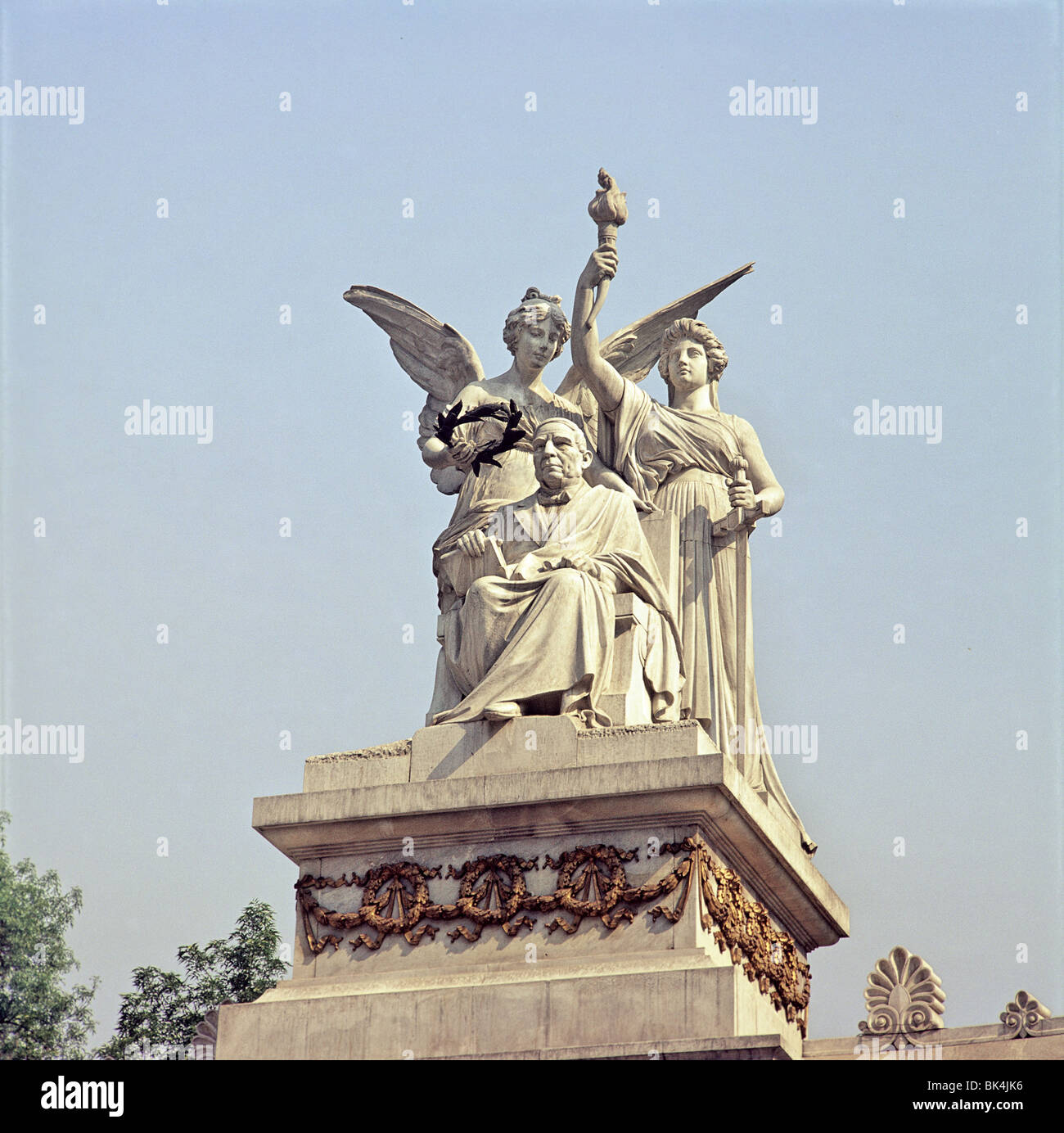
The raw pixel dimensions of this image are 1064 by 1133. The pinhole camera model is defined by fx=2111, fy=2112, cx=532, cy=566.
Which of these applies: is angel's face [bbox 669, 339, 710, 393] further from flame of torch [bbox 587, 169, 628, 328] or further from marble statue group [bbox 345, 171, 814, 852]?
flame of torch [bbox 587, 169, 628, 328]

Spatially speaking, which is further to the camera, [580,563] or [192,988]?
[192,988]

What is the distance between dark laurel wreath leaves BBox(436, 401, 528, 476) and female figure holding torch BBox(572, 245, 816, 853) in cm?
96

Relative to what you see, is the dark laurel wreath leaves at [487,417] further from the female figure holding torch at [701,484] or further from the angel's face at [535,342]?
the angel's face at [535,342]

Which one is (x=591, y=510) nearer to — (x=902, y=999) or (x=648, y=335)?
(x=648, y=335)

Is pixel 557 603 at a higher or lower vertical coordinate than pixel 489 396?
lower

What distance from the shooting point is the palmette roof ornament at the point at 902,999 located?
547 inches

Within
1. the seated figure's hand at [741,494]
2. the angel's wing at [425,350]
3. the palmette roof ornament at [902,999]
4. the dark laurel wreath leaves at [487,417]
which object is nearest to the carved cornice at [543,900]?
the palmette roof ornament at [902,999]

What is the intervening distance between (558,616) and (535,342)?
303cm

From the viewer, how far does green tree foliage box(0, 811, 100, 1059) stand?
73.2ft

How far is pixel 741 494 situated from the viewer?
1501 centimetres

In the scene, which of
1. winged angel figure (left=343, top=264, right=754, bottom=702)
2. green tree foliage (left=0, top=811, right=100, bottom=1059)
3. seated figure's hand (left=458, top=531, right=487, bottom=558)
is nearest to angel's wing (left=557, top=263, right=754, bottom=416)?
winged angel figure (left=343, top=264, right=754, bottom=702)

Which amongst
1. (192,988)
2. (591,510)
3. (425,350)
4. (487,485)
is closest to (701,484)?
(591,510)

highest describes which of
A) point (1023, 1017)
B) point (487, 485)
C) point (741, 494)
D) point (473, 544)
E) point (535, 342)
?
point (535, 342)
